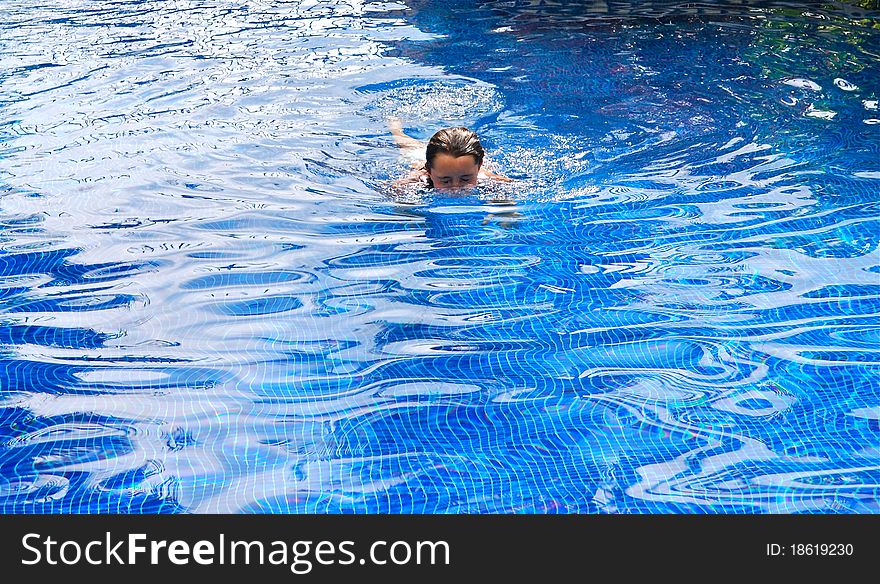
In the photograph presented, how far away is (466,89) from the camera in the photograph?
27.9ft

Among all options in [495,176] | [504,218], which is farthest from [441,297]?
[495,176]

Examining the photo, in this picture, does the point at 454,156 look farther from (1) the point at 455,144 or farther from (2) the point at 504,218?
(2) the point at 504,218

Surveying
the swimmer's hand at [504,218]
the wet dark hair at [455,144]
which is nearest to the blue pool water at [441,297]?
the swimmer's hand at [504,218]

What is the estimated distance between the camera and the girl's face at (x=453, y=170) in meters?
5.31

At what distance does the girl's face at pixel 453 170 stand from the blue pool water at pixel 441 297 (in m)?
0.18

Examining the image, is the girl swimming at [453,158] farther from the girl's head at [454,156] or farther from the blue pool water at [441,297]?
the blue pool water at [441,297]

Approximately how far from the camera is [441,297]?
452 centimetres

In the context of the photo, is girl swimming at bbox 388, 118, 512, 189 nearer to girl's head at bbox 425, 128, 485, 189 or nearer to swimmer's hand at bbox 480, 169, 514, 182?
girl's head at bbox 425, 128, 485, 189

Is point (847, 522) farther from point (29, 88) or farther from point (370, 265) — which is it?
point (29, 88)

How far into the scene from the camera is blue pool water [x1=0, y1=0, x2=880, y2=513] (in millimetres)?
3332

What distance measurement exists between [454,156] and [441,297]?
1128mm

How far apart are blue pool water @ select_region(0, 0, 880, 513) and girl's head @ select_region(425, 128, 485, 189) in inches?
10.5

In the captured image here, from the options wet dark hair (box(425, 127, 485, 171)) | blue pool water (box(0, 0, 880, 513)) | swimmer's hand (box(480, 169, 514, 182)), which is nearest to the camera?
blue pool water (box(0, 0, 880, 513))

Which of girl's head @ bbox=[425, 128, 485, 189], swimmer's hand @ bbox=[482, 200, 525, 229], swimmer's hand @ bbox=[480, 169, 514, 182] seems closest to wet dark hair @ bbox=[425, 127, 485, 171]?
girl's head @ bbox=[425, 128, 485, 189]
